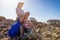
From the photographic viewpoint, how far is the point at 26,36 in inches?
295

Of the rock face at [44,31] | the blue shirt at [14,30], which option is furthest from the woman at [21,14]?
the rock face at [44,31]

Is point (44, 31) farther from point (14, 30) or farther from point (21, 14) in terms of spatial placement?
point (14, 30)

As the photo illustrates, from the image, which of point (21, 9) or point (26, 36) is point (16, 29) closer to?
point (26, 36)

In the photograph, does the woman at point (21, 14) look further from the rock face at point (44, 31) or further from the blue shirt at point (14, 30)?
the rock face at point (44, 31)

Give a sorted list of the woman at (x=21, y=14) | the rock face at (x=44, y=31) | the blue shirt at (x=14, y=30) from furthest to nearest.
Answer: the rock face at (x=44, y=31), the woman at (x=21, y=14), the blue shirt at (x=14, y=30)

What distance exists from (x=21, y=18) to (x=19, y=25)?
306 mm

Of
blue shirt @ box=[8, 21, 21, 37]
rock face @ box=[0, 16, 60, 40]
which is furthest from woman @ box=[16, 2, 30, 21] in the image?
rock face @ box=[0, 16, 60, 40]

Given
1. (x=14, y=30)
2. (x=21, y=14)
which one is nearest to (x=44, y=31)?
(x=21, y=14)

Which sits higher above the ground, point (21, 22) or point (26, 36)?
point (21, 22)

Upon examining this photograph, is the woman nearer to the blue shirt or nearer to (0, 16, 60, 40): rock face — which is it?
the blue shirt

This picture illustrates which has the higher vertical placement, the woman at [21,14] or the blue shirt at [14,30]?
the woman at [21,14]

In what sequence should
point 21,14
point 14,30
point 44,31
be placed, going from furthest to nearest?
point 44,31 < point 21,14 < point 14,30

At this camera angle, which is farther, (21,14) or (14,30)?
(21,14)

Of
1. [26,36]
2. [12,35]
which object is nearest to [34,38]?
[26,36]
